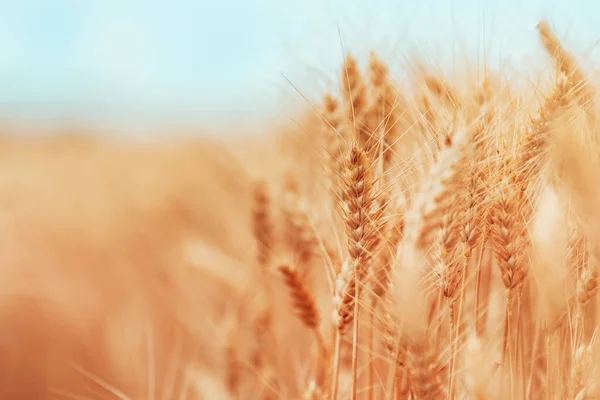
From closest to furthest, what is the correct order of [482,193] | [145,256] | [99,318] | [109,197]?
1. [482,193]
2. [99,318]
3. [145,256]
4. [109,197]

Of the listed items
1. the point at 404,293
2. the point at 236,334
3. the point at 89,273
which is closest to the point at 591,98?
the point at 404,293

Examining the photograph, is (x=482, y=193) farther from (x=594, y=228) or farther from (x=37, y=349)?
(x=37, y=349)

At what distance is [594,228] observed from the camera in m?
0.56

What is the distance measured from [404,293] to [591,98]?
513 mm

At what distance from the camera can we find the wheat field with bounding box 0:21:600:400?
27.0 inches

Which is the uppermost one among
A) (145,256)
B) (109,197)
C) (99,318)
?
(109,197)

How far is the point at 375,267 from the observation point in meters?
0.89

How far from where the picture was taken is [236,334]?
141 cm

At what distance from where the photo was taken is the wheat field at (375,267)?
0.68 meters

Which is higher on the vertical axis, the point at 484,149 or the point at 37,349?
the point at 37,349

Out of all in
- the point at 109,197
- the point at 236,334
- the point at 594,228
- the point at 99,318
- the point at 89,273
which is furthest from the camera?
the point at 109,197

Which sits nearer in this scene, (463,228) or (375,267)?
(463,228)

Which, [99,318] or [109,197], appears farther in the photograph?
[109,197]

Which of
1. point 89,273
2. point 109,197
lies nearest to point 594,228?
point 89,273
